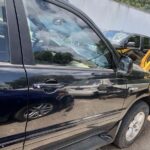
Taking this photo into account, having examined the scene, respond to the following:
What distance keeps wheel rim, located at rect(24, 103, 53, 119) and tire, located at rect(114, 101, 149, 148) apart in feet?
5.23

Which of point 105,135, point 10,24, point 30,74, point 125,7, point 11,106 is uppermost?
point 125,7

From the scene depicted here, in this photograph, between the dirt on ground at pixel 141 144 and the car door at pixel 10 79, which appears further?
the dirt on ground at pixel 141 144

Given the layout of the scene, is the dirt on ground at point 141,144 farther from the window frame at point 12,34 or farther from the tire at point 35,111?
the window frame at point 12,34

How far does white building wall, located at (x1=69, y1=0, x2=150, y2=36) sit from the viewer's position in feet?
53.2

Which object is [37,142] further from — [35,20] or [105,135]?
[105,135]

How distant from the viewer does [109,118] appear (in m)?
3.34

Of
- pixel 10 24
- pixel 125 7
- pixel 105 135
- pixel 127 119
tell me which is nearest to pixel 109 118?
pixel 105 135

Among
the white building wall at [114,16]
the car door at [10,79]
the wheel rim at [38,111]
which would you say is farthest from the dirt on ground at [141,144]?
the white building wall at [114,16]

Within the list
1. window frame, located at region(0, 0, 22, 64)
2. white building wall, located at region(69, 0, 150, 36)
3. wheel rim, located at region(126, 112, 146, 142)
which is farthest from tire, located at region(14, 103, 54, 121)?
white building wall, located at region(69, 0, 150, 36)

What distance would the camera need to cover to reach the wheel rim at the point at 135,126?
156 inches

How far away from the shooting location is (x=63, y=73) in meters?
2.53

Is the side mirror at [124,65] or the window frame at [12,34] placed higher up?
the window frame at [12,34]

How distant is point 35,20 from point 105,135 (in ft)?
5.37

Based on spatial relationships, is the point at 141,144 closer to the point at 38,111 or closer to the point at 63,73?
the point at 63,73
